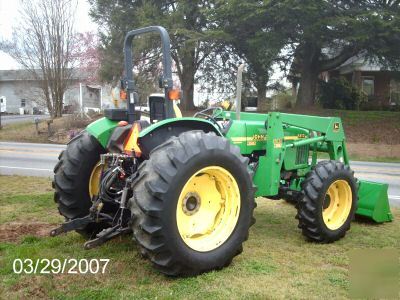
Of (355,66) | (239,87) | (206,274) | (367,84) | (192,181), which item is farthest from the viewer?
(367,84)

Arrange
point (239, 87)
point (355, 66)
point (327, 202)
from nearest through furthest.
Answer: point (239, 87) → point (327, 202) → point (355, 66)

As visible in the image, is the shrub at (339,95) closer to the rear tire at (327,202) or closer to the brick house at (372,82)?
the brick house at (372,82)

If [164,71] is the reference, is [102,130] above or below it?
below

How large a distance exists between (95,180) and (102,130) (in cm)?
59

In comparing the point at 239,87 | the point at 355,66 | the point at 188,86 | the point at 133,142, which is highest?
the point at 355,66

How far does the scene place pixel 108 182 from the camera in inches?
187

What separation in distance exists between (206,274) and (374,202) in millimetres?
3253

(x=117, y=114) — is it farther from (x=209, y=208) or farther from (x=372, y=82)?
(x=372, y=82)

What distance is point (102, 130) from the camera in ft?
17.1

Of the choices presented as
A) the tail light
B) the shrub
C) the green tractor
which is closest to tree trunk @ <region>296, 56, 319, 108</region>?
the shrub

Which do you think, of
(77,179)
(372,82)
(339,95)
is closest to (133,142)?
(77,179)

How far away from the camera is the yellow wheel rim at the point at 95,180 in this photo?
209 inches

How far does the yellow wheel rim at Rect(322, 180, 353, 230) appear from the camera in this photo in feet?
19.0

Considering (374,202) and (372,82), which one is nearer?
(374,202)
